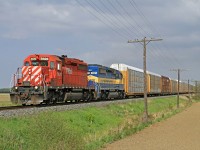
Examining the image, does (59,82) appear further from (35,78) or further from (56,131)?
(56,131)

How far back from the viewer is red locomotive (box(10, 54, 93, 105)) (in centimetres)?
2389

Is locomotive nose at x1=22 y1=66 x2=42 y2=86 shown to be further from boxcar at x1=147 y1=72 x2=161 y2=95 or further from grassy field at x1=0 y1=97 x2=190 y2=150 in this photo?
boxcar at x1=147 y1=72 x2=161 y2=95

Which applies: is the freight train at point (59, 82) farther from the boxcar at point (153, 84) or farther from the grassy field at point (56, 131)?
the boxcar at point (153, 84)

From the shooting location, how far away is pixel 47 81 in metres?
25.5

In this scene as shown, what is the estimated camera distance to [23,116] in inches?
655

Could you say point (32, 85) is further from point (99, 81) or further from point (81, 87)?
point (99, 81)

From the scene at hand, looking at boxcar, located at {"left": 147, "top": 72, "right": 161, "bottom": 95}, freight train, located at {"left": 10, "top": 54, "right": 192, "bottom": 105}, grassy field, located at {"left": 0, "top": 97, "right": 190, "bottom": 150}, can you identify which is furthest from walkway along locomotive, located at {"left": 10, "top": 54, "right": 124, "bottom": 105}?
boxcar, located at {"left": 147, "top": 72, "right": 161, "bottom": 95}

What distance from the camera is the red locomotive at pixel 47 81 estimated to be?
78.4 ft

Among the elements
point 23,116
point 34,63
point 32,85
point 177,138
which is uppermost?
point 34,63

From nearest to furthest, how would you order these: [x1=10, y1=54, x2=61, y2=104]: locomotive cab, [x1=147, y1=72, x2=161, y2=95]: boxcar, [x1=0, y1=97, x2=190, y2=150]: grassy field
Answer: [x1=0, y1=97, x2=190, y2=150]: grassy field → [x1=10, y1=54, x2=61, y2=104]: locomotive cab → [x1=147, y1=72, x2=161, y2=95]: boxcar

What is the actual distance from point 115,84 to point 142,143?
79.7ft

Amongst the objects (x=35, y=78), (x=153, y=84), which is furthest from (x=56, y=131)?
(x=153, y=84)

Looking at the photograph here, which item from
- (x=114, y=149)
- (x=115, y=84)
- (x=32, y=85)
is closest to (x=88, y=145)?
(x=114, y=149)

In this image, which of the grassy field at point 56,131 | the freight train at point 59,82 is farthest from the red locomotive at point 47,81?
the grassy field at point 56,131
